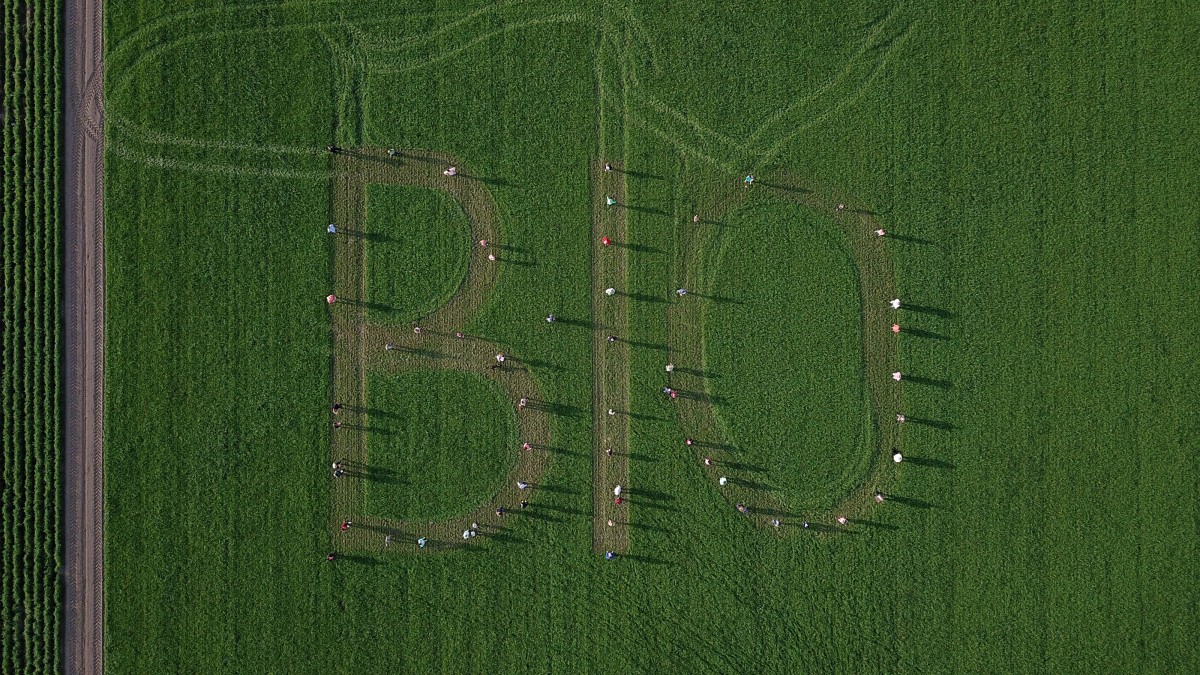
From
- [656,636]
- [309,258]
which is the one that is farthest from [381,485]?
[656,636]

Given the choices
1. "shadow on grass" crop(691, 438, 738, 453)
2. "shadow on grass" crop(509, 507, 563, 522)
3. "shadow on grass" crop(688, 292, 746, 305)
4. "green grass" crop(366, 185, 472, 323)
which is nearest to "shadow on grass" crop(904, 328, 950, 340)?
"shadow on grass" crop(688, 292, 746, 305)

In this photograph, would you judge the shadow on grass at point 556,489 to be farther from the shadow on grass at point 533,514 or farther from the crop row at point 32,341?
the crop row at point 32,341

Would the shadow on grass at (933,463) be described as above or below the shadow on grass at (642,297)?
below

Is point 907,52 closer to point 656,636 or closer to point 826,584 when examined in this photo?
point 826,584

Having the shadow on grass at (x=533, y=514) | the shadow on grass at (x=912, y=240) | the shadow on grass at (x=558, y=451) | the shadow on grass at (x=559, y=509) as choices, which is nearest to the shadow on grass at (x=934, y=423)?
the shadow on grass at (x=912, y=240)

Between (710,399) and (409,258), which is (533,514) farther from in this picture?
(409,258)
